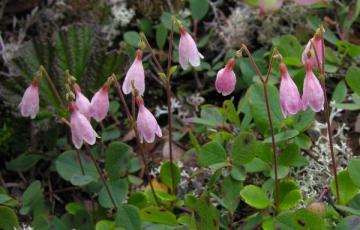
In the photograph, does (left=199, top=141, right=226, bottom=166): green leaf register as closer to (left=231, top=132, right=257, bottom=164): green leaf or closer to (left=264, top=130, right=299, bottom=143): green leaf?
(left=231, top=132, right=257, bottom=164): green leaf

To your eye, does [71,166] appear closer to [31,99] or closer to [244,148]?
[31,99]

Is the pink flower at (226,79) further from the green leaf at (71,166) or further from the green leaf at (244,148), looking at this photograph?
the green leaf at (71,166)

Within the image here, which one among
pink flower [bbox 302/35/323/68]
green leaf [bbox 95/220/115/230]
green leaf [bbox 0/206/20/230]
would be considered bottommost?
green leaf [bbox 0/206/20/230]

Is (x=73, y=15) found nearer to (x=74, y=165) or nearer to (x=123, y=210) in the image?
(x=74, y=165)

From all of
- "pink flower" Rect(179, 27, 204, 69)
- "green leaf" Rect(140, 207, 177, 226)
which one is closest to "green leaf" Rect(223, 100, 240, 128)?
"pink flower" Rect(179, 27, 204, 69)

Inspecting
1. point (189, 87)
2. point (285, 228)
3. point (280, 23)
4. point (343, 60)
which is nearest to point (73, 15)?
point (189, 87)

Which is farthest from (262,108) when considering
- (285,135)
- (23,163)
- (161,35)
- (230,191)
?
(23,163)
